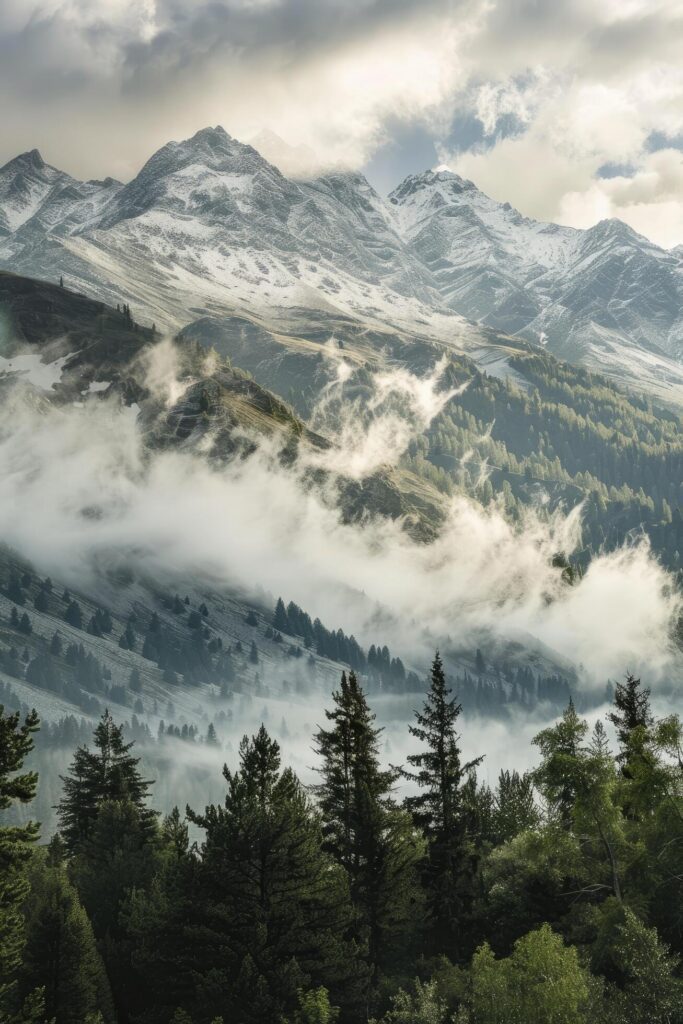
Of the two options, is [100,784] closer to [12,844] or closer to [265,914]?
[265,914]

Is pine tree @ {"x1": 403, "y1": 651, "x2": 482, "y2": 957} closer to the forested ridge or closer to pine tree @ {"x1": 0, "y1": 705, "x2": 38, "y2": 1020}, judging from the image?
the forested ridge

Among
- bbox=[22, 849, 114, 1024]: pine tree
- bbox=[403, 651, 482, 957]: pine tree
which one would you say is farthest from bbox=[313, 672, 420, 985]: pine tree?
bbox=[22, 849, 114, 1024]: pine tree

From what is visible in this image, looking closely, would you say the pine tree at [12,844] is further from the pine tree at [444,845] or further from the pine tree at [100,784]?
the pine tree at [100,784]

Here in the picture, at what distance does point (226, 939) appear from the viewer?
143ft

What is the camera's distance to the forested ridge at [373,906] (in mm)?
35250

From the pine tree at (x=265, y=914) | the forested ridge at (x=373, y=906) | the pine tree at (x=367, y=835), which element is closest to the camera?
the forested ridge at (x=373, y=906)

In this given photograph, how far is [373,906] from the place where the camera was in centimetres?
5369

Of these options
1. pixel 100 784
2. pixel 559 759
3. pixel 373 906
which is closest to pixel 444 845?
pixel 373 906

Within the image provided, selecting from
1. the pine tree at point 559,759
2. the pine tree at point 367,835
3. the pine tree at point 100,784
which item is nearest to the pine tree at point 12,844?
the pine tree at point 559,759

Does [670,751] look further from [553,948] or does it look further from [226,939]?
[226,939]

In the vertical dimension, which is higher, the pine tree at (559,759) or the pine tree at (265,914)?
the pine tree at (559,759)

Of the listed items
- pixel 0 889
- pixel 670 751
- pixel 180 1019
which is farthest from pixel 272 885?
pixel 670 751

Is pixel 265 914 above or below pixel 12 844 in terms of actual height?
below

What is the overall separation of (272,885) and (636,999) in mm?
17767
